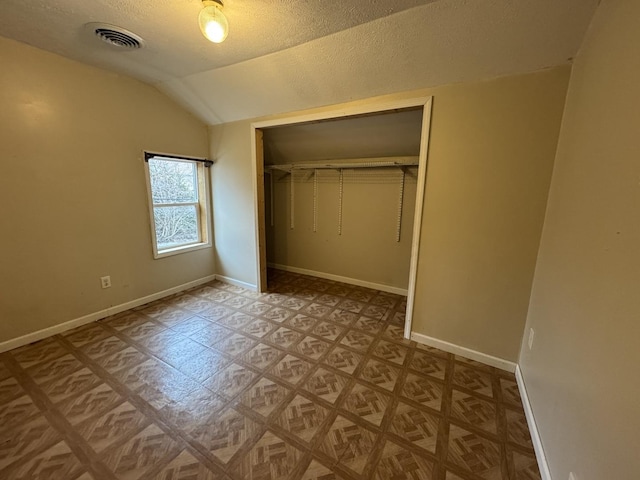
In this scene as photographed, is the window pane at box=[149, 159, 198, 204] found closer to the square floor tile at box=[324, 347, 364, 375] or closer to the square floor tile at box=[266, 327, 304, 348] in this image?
the square floor tile at box=[266, 327, 304, 348]

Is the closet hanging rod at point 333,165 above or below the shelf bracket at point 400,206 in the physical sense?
above

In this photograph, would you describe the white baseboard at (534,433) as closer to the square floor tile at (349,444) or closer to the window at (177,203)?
the square floor tile at (349,444)

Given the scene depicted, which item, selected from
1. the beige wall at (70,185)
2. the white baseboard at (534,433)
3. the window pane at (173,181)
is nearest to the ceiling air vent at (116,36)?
the beige wall at (70,185)

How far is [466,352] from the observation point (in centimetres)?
220

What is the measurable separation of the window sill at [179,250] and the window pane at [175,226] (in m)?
0.08

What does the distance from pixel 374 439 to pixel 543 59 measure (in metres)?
2.51

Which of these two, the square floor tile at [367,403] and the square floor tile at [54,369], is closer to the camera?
the square floor tile at [367,403]

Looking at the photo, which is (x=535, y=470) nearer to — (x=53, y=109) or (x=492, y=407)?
(x=492, y=407)

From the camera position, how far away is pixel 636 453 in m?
0.68

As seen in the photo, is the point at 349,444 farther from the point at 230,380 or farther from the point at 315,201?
the point at 315,201

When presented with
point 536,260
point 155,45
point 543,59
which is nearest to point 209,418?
point 536,260

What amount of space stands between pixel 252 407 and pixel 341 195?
9.25ft

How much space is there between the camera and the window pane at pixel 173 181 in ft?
10.1

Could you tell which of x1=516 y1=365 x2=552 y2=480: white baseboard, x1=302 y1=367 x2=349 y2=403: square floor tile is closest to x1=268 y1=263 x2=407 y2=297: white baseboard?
x1=516 y1=365 x2=552 y2=480: white baseboard
